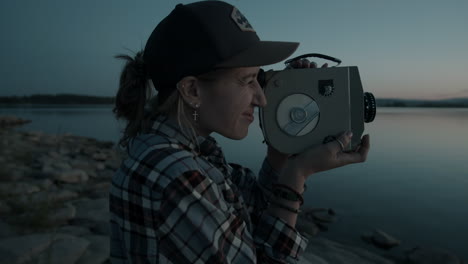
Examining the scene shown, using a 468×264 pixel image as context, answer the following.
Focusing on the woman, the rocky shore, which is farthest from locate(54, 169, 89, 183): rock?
the woman

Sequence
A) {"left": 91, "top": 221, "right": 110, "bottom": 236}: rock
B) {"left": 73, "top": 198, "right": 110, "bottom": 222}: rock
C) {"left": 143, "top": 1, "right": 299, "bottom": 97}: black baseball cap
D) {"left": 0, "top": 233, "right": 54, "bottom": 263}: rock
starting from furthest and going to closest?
{"left": 73, "top": 198, "right": 110, "bottom": 222}: rock, {"left": 91, "top": 221, "right": 110, "bottom": 236}: rock, {"left": 0, "top": 233, "right": 54, "bottom": 263}: rock, {"left": 143, "top": 1, "right": 299, "bottom": 97}: black baseball cap

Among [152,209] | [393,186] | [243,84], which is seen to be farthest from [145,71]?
[393,186]

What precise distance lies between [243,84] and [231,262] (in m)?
0.56

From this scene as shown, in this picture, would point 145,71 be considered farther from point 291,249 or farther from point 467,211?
point 467,211

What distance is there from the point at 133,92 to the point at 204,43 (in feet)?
1.20

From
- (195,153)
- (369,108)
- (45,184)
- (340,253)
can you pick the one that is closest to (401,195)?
(340,253)

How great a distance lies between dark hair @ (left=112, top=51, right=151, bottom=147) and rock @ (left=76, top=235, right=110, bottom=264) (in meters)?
1.24

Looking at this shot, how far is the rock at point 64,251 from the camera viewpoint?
1.90 metres

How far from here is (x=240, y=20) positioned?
1.01 meters

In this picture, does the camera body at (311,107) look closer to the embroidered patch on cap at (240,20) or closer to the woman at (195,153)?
the woman at (195,153)

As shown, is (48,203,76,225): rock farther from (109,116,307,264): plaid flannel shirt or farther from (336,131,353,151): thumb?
(336,131,353,151): thumb

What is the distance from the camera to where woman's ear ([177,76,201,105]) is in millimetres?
1005

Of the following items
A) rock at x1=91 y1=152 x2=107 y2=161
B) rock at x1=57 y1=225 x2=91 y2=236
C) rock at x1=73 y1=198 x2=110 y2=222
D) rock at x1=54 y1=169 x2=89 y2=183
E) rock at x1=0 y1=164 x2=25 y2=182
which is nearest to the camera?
rock at x1=57 y1=225 x2=91 y2=236

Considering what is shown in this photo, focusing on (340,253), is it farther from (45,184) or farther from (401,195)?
(45,184)
